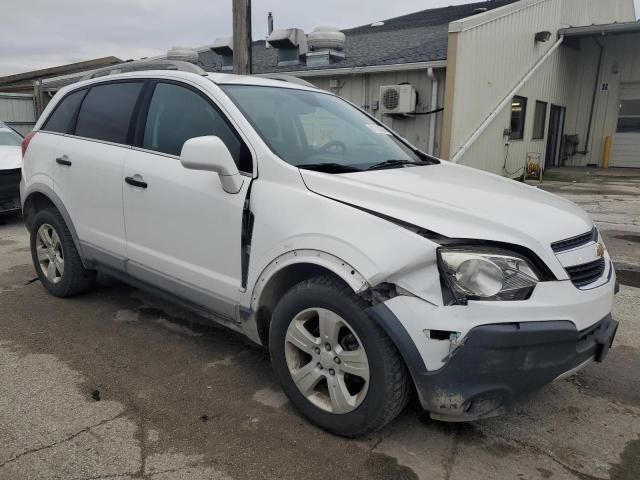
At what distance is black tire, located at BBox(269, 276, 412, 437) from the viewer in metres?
2.34

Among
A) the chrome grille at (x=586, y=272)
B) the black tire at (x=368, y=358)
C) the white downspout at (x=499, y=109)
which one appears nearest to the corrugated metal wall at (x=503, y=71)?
the white downspout at (x=499, y=109)

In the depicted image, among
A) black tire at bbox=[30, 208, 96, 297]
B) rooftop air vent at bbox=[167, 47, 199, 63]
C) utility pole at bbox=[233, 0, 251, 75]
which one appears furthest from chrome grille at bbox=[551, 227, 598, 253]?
rooftop air vent at bbox=[167, 47, 199, 63]

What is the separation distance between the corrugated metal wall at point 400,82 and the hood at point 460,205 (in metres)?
7.96

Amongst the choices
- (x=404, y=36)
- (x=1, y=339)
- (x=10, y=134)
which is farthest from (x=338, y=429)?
(x=404, y=36)

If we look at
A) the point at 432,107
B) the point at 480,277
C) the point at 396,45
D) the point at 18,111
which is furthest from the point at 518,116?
the point at 18,111

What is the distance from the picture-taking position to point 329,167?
9.52 feet

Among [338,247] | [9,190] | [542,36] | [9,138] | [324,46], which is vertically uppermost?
[542,36]

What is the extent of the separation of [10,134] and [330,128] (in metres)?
7.59

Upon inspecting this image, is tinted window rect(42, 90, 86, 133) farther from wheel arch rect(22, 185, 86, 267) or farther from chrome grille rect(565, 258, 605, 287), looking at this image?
chrome grille rect(565, 258, 605, 287)

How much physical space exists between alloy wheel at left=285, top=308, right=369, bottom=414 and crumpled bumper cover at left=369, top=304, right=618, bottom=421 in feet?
0.86

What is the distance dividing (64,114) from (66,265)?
1264 mm

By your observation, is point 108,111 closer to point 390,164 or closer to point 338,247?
point 390,164

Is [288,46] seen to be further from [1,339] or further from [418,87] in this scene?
[1,339]

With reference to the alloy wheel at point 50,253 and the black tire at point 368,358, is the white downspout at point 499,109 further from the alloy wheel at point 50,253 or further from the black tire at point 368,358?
the black tire at point 368,358
